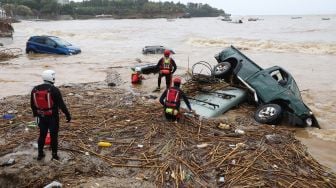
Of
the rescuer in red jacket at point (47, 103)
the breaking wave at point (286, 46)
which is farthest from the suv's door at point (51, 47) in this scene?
the rescuer in red jacket at point (47, 103)

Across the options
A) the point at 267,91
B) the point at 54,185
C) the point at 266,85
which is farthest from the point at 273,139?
the point at 54,185

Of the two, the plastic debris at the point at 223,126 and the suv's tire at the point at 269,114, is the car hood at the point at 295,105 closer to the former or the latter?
the suv's tire at the point at 269,114

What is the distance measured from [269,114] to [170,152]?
12.0ft

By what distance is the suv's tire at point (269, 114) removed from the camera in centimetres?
916

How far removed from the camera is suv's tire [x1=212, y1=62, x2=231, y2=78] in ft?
39.1

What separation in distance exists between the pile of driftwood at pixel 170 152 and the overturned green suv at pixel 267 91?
2.55ft

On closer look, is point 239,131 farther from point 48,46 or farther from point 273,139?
point 48,46

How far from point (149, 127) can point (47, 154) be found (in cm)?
237

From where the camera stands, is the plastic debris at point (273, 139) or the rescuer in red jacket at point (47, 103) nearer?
the rescuer in red jacket at point (47, 103)

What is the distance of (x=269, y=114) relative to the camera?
9.29 meters

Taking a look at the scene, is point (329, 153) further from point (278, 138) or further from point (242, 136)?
point (242, 136)

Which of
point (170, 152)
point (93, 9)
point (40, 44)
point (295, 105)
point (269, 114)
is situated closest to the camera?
point (170, 152)

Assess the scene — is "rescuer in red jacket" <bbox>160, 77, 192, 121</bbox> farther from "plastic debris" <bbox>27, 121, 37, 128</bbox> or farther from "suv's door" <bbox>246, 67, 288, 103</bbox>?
"suv's door" <bbox>246, 67, 288, 103</bbox>

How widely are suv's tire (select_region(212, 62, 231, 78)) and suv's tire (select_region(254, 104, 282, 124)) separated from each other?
8.47 ft
